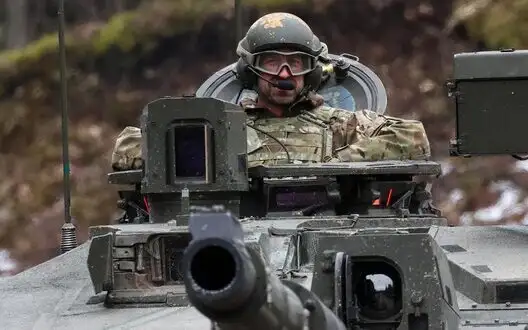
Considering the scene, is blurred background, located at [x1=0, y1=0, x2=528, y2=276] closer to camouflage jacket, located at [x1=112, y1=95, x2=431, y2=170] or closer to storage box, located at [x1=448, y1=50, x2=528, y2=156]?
→ camouflage jacket, located at [x1=112, y1=95, x2=431, y2=170]

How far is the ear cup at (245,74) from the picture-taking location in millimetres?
11570

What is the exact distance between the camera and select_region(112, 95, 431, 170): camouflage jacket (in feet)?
33.5

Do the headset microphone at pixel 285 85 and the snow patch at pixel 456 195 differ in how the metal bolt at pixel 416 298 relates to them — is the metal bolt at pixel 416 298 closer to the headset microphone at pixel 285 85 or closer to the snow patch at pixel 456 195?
the headset microphone at pixel 285 85

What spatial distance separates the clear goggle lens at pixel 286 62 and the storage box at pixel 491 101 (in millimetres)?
1598

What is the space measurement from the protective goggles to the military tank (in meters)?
1.39

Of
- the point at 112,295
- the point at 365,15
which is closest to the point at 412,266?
the point at 112,295

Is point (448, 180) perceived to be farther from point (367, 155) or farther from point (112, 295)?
point (112, 295)

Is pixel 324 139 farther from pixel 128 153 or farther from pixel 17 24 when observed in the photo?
pixel 17 24

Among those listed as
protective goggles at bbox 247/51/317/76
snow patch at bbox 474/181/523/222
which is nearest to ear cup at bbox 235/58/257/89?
protective goggles at bbox 247/51/317/76

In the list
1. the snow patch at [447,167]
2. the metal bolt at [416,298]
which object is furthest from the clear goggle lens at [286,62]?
the snow patch at [447,167]

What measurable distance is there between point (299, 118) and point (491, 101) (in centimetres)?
197

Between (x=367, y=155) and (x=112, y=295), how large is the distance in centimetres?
300

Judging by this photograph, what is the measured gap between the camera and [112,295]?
25.8ft

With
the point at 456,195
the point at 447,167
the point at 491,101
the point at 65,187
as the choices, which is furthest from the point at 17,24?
the point at 491,101
